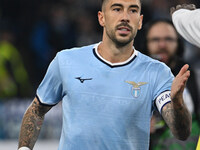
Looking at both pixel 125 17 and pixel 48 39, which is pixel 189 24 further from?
pixel 48 39

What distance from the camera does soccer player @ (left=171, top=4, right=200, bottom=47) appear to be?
13.3 ft

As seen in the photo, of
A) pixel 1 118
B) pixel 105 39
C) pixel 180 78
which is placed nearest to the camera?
pixel 180 78

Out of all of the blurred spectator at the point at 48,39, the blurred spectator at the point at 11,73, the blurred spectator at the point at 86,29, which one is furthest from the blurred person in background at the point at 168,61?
the blurred spectator at the point at 86,29

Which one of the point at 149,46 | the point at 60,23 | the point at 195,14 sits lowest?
the point at 60,23

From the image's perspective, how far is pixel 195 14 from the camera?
412 centimetres

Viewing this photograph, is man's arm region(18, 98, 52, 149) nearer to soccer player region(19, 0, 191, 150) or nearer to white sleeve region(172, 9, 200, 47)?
soccer player region(19, 0, 191, 150)

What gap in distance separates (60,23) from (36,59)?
36.8 inches

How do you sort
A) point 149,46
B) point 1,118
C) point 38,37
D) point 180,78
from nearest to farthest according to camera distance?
point 180,78, point 149,46, point 1,118, point 38,37

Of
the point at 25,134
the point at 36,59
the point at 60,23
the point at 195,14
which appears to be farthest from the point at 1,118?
the point at 195,14

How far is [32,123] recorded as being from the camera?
4715mm

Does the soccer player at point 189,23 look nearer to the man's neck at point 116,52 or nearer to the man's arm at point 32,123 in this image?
the man's neck at point 116,52

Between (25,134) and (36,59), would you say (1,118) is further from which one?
(25,134)

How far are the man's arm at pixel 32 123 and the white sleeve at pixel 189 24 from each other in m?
1.18

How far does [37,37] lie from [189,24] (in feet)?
28.0
